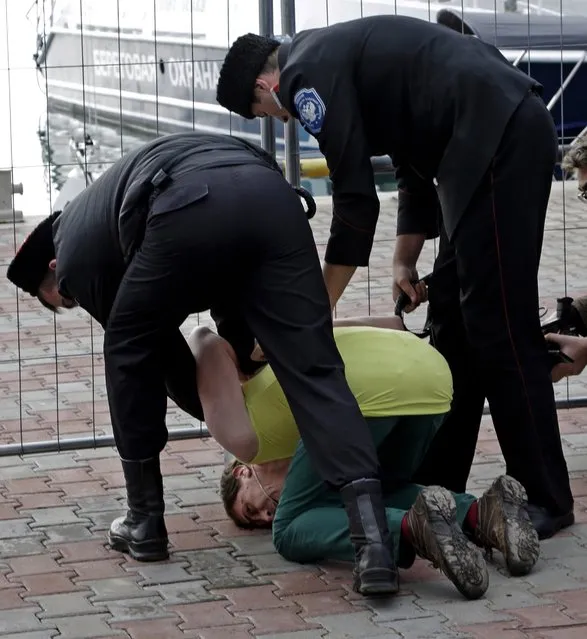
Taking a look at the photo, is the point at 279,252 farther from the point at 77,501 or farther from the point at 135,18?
the point at 135,18

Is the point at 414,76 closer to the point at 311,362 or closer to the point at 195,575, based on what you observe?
the point at 311,362

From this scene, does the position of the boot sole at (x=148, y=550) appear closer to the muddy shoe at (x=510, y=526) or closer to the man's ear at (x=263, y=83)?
the muddy shoe at (x=510, y=526)

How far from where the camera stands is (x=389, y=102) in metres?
3.92

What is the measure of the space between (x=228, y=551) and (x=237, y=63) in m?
1.37

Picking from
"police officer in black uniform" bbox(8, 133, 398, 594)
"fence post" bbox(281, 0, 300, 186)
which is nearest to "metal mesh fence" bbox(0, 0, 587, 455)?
"fence post" bbox(281, 0, 300, 186)

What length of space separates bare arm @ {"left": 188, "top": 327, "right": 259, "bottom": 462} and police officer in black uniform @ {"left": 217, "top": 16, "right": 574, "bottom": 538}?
0.37 meters

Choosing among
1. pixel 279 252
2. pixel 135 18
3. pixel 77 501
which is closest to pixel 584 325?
pixel 279 252

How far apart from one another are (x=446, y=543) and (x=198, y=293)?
3.01 ft

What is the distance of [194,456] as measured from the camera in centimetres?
516

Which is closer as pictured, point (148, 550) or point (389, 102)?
point (389, 102)

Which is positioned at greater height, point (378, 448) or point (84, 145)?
point (84, 145)

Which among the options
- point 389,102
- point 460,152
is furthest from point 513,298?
point 389,102

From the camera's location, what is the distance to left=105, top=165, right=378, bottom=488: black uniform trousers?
3.70 m

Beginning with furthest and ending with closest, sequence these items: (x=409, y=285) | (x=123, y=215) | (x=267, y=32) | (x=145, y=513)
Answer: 1. (x=267, y=32)
2. (x=409, y=285)
3. (x=145, y=513)
4. (x=123, y=215)
